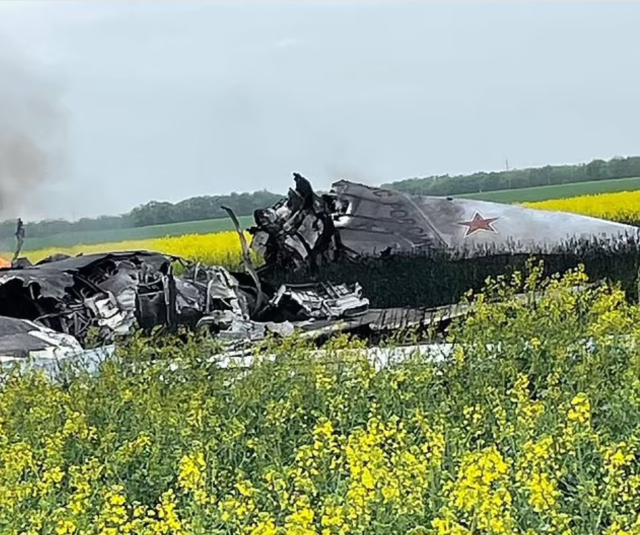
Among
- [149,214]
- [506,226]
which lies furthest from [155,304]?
[506,226]

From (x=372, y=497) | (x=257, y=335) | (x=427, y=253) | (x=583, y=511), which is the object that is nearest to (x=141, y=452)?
(x=372, y=497)

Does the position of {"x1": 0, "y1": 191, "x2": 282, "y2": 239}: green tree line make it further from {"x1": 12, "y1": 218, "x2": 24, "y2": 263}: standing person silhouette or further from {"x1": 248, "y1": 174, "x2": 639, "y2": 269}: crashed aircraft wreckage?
{"x1": 12, "y1": 218, "x2": 24, "y2": 263}: standing person silhouette

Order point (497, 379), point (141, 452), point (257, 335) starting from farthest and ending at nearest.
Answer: point (257, 335) < point (497, 379) < point (141, 452)

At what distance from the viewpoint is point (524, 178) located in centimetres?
1015

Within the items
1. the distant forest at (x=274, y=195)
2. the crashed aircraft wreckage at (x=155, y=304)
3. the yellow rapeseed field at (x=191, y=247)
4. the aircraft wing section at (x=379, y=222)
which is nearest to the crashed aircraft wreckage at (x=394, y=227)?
the aircraft wing section at (x=379, y=222)

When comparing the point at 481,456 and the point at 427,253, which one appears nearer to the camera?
the point at 481,456

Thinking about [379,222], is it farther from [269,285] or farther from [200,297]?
[200,297]

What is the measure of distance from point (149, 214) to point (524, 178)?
328 cm

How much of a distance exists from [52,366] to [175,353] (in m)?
0.60

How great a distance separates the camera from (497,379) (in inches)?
118

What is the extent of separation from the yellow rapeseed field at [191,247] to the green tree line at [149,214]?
0.15 m

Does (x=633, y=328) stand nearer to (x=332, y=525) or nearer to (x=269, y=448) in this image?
(x=269, y=448)

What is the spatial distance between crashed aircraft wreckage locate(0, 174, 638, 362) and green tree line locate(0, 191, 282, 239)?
0.58 meters

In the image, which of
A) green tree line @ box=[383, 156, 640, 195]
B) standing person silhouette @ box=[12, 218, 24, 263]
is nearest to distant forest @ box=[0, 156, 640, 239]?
green tree line @ box=[383, 156, 640, 195]
